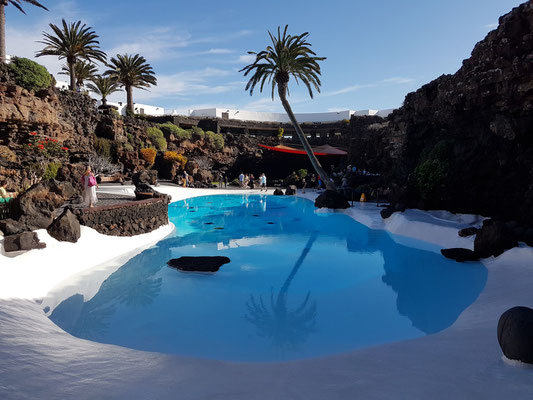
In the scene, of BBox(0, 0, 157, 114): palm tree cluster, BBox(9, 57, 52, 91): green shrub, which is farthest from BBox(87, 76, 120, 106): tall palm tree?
BBox(9, 57, 52, 91): green shrub

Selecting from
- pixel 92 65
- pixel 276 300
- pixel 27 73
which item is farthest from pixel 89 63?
pixel 276 300

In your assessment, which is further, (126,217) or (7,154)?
(7,154)

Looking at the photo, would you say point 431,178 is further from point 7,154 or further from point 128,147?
point 128,147

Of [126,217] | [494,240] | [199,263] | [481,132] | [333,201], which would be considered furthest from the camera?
[333,201]

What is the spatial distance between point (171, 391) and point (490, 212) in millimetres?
12427

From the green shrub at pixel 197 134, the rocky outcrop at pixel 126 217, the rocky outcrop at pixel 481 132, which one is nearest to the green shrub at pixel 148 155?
the green shrub at pixel 197 134

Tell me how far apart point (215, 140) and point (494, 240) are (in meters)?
32.9

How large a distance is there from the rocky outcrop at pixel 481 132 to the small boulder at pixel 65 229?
39.8 ft

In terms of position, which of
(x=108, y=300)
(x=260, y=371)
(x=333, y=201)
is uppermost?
(x=333, y=201)

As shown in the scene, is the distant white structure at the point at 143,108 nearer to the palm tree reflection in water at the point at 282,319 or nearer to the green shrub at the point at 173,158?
the green shrub at the point at 173,158

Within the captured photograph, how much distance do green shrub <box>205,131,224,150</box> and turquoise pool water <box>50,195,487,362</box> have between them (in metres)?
27.2

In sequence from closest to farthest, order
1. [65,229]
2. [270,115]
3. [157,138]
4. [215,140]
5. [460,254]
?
[65,229] < [460,254] < [157,138] < [215,140] < [270,115]

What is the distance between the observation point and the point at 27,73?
1678cm

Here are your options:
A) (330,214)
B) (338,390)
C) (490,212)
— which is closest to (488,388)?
(338,390)
